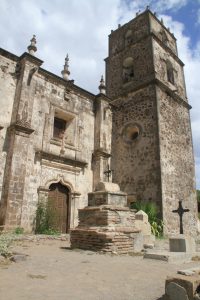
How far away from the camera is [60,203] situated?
12188 mm

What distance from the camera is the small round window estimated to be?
15352 millimetres

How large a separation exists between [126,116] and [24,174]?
25.5 ft

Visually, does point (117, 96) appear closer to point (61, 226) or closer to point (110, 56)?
point (110, 56)

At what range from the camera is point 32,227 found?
→ 10.4 metres

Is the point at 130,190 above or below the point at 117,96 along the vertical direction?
below

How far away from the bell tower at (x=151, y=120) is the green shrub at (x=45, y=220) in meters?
4.79

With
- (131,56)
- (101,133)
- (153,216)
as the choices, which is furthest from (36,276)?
(131,56)

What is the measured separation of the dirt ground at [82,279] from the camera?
2.90 meters

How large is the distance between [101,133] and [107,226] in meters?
8.27

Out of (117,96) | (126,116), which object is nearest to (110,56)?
(117,96)

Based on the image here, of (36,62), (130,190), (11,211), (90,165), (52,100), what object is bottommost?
(11,211)

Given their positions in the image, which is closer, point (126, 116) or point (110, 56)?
point (126, 116)

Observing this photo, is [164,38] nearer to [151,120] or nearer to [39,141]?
[151,120]

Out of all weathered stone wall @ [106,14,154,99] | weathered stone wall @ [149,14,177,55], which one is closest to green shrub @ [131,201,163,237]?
weathered stone wall @ [106,14,154,99]
